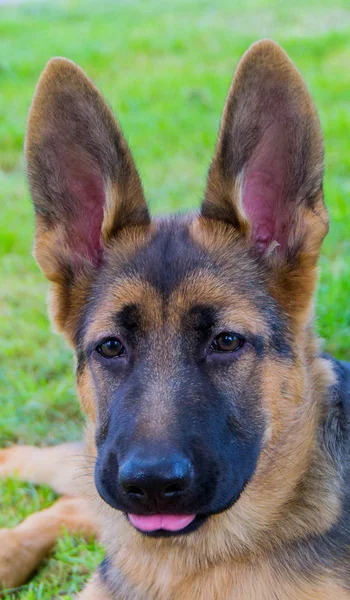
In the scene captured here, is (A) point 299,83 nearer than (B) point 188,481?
No

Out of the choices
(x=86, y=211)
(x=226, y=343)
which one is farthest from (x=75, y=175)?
(x=226, y=343)

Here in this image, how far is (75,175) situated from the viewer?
3.78 meters

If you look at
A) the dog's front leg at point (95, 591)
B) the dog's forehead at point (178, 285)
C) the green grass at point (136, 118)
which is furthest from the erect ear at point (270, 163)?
the green grass at point (136, 118)

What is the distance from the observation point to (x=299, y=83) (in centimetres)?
328

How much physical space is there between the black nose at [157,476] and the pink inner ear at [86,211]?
1206 millimetres

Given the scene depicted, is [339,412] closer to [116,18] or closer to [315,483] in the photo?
[315,483]

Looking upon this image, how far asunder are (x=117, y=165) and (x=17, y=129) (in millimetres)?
7380

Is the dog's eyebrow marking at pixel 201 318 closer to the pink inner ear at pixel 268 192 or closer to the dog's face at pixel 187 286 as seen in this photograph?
the dog's face at pixel 187 286

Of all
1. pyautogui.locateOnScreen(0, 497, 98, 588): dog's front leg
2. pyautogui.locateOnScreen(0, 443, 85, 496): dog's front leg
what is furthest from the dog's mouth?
pyautogui.locateOnScreen(0, 443, 85, 496): dog's front leg

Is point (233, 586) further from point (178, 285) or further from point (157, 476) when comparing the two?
point (178, 285)

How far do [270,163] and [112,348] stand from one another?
1062 millimetres

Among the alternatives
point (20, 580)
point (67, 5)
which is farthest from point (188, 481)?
point (67, 5)

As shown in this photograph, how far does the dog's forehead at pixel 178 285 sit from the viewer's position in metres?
3.27

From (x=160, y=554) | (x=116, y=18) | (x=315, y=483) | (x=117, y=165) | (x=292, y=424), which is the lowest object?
(x=160, y=554)
